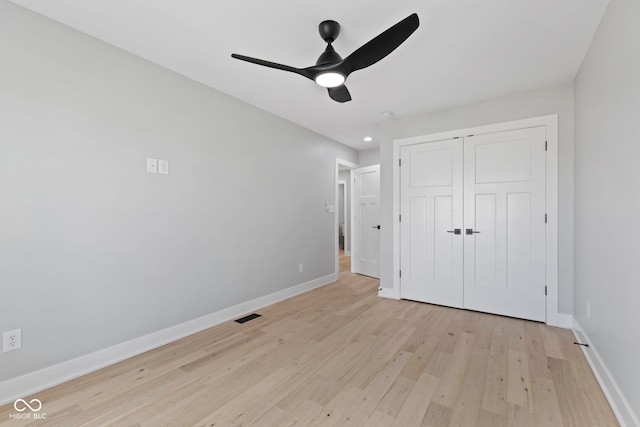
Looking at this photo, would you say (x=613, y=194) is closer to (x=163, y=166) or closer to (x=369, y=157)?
(x=163, y=166)

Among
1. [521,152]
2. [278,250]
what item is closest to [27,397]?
[278,250]

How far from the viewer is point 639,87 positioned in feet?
4.56

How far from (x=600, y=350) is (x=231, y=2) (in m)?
3.38

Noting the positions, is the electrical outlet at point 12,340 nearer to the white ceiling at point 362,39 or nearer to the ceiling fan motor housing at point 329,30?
the white ceiling at point 362,39

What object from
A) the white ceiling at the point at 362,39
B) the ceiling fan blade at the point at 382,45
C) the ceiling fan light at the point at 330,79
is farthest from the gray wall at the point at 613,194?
the ceiling fan light at the point at 330,79

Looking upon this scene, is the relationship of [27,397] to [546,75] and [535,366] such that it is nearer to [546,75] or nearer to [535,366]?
[535,366]

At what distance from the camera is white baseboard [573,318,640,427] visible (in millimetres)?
1463

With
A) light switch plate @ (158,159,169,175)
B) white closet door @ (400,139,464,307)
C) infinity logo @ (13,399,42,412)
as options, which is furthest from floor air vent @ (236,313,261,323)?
white closet door @ (400,139,464,307)

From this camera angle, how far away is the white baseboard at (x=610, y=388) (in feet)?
4.80

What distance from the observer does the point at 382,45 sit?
5.51ft

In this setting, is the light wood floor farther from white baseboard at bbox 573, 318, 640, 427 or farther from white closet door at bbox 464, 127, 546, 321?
white closet door at bbox 464, 127, 546, 321

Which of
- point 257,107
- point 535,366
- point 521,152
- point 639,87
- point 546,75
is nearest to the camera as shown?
point 639,87

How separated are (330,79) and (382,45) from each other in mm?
433

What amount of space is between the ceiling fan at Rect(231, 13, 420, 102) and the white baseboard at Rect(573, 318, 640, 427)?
2287 millimetres
